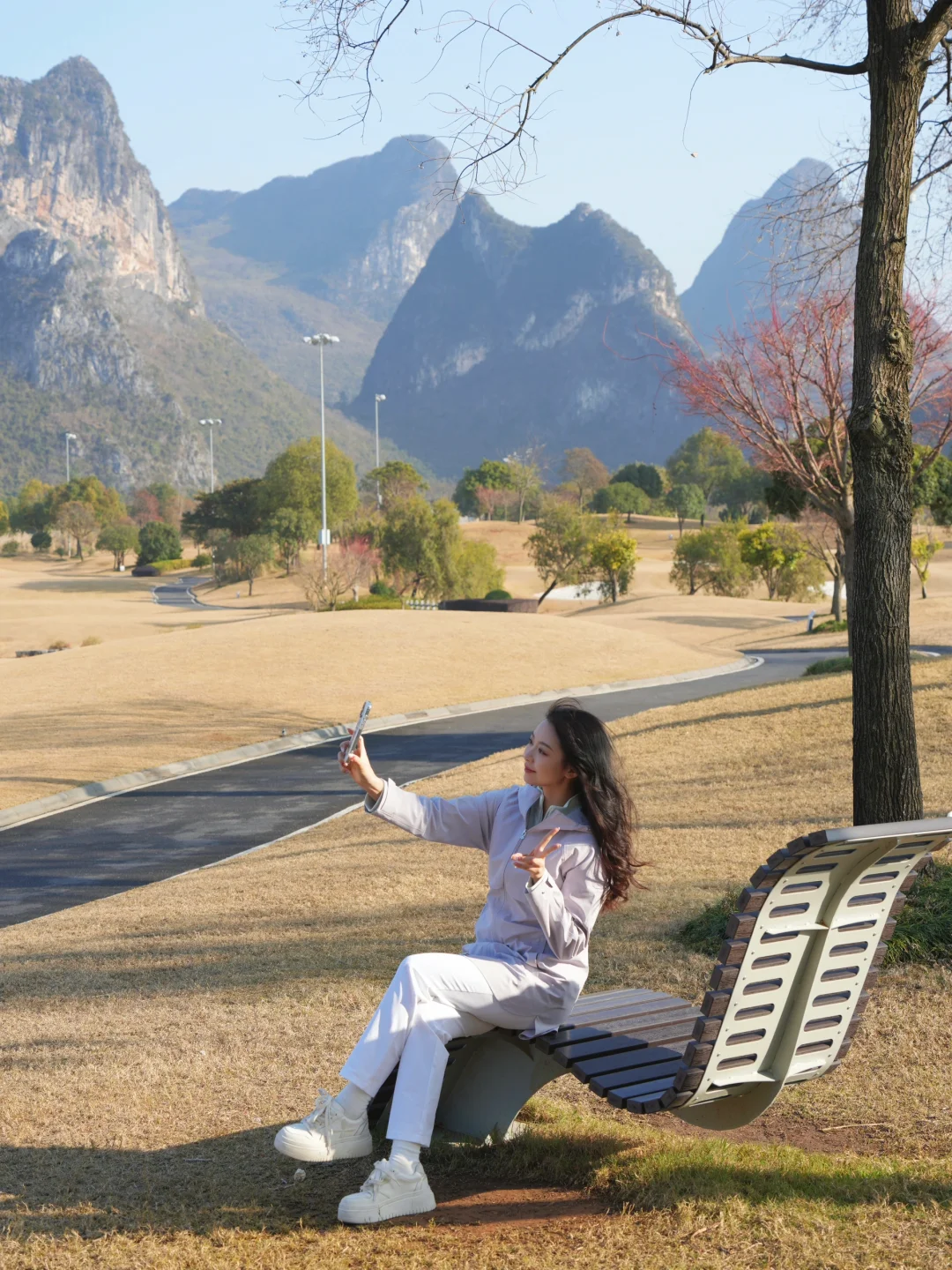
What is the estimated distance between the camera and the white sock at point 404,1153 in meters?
3.39

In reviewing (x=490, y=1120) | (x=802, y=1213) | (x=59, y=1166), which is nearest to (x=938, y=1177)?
(x=802, y=1213)

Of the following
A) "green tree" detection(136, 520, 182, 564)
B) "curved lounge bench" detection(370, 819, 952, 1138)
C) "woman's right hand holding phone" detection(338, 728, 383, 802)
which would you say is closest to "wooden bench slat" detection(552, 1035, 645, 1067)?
"curved lounge bench" detection(370, 819, 952, 1138)

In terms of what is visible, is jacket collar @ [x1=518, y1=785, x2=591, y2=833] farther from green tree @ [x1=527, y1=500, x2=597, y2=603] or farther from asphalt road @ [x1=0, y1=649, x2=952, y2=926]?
green tree @ [x1=527, y1=500, x2=597, y2=603]

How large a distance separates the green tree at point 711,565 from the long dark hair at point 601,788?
2284 inches

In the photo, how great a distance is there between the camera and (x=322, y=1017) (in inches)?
217

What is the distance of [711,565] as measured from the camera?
205ft

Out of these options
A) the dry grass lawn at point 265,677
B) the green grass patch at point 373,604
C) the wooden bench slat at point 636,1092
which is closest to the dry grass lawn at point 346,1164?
the wooden bench slat at point 636,1092

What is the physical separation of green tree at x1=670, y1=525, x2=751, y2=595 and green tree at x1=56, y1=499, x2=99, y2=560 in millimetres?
48689

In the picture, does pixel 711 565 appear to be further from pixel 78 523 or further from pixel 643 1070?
pixel 643 1070

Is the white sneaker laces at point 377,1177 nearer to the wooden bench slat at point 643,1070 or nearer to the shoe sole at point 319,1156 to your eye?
the shoe sole at point 319,1156

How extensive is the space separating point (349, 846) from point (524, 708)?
1239 centimetres

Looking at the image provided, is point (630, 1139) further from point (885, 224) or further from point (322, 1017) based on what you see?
point (885, 224)

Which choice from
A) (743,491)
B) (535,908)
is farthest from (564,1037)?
(743,491)

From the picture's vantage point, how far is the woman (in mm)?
3424
